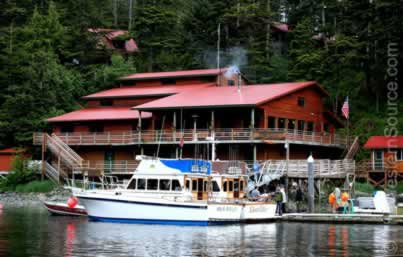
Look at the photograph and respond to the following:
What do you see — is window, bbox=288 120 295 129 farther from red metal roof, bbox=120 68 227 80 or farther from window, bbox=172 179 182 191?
window, bbox=172 179 182 191

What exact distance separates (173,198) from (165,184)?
976mm

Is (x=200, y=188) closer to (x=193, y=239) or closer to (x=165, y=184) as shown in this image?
(x=165, y=184)

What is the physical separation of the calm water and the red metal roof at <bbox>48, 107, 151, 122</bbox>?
21.6 metres

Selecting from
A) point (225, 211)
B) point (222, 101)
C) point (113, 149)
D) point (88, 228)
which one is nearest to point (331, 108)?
point (222, 101)

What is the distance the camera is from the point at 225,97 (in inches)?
2125

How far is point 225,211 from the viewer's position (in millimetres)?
35594

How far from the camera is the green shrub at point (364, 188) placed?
50.4 metres

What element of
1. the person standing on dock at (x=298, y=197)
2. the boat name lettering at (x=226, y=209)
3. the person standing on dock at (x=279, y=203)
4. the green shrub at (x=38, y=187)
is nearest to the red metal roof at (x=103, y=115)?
the green shrub at (x=38, y=187)

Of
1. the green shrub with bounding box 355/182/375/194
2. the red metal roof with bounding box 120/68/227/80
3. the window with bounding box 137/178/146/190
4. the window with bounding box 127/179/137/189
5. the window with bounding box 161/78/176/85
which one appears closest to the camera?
the window with bounding box 137/178/146/190

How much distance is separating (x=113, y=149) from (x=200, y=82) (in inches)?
423

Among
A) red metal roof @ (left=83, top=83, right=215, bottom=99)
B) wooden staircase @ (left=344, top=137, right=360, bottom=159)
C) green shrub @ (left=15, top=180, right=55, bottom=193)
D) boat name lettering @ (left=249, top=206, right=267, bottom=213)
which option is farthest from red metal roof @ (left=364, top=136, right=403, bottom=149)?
green shrub @ (left=15, top=180, right=55, bottom=193)

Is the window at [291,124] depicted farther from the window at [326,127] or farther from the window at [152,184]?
the window at [152,184]

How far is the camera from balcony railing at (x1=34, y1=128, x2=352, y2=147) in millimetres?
50719

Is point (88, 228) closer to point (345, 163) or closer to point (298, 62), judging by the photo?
point (345, 163)
